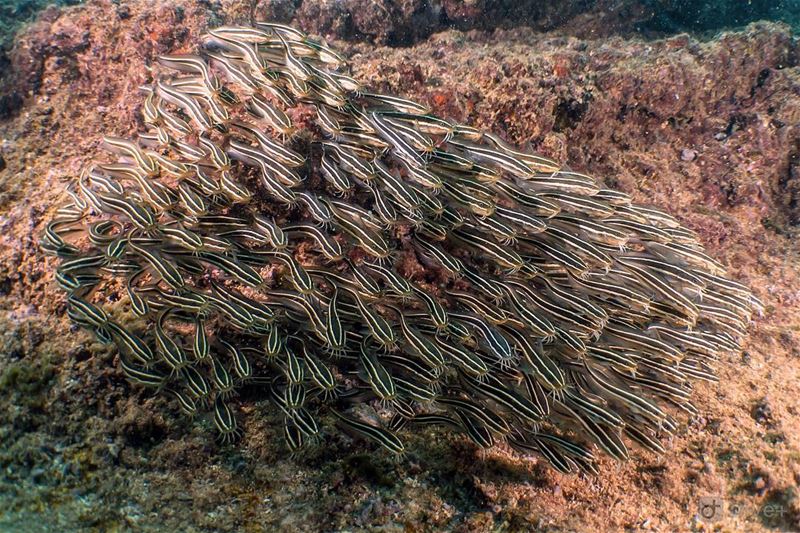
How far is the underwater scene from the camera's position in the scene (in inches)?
161

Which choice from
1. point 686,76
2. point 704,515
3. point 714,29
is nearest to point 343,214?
point 704,515

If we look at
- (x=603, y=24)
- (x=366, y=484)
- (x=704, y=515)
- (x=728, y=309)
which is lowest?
(x=704, y=515)

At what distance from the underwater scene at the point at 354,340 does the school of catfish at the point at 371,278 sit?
0.10ft

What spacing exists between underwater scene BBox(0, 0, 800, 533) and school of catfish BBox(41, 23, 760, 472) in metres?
0.03

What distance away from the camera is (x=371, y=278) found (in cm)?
451

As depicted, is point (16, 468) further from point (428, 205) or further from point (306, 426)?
point (428, 205)

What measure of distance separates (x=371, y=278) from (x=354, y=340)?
72cm

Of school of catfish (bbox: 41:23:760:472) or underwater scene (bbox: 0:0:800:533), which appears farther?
school of catfish (bbox: 41:23:760:472)

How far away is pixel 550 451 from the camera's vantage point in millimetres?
4523

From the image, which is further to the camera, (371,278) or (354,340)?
(354,340)

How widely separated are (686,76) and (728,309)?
5446mm

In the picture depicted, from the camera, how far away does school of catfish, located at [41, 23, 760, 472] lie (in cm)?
437

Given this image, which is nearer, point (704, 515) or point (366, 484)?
point (366, 484)

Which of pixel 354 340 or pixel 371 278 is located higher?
pixel 371 278
